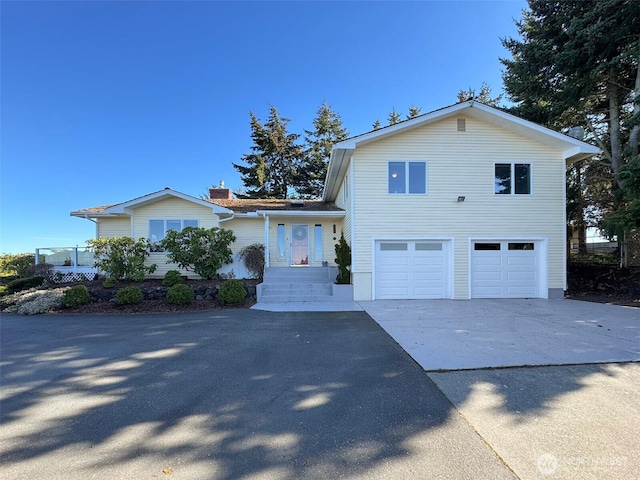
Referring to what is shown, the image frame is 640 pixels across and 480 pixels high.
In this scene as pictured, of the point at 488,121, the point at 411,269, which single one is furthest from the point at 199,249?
the point at 488,121

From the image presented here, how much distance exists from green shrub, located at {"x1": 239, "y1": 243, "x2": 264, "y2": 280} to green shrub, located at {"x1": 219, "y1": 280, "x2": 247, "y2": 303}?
2749 millimetres

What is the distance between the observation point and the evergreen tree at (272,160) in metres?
28.5

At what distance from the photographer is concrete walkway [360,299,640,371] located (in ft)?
14.5

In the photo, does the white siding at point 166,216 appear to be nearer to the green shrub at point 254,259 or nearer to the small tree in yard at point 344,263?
the green shrub at point 254,259

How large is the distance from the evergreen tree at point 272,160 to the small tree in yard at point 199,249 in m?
17.2

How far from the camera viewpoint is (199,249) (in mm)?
11406

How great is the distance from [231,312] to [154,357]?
366 cm

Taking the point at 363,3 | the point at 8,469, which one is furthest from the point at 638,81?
the point at 8,469

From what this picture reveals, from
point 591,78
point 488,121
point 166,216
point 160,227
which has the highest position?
point 591,78

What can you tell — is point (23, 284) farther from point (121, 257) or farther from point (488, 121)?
point (488, 121)

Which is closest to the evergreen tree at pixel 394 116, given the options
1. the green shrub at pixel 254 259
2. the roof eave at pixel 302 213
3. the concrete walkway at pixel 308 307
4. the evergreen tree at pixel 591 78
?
the evergreen tree at pixel 591 78

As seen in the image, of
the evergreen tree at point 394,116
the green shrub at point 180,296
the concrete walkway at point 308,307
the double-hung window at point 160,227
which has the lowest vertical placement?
the concrete walkway at point 308,307

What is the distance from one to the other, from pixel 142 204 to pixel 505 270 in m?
14.8

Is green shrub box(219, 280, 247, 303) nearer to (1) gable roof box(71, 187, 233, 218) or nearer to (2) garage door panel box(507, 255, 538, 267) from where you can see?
(1) gable roof box(71, 187, 233, 218)
